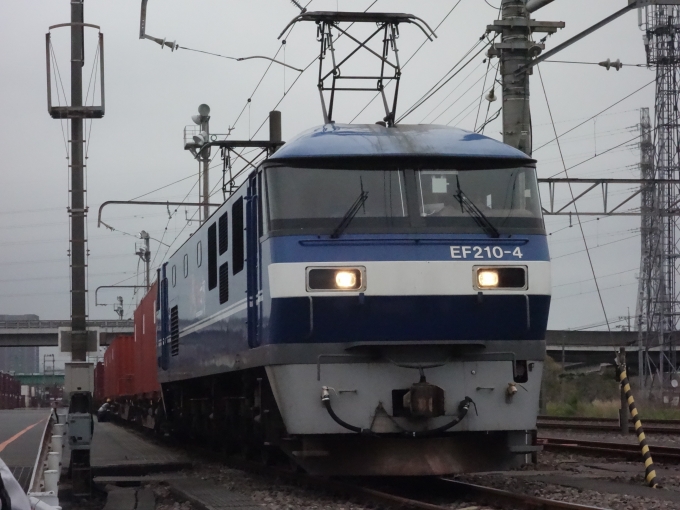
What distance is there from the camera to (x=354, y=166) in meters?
10.1

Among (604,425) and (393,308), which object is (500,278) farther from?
(604,425)

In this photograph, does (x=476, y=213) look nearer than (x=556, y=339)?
Yes

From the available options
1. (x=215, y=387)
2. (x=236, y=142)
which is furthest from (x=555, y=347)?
(x=215, y=387)

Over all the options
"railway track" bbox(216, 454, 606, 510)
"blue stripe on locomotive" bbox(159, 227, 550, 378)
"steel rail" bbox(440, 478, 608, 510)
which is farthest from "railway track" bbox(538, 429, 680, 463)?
"blue stripe on locomotive" bbox(159, 227, 550, 378)

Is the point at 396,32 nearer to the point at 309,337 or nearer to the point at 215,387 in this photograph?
the point at 309,337

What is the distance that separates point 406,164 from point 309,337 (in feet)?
6.12

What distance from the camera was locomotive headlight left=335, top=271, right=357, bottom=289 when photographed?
9.66 m

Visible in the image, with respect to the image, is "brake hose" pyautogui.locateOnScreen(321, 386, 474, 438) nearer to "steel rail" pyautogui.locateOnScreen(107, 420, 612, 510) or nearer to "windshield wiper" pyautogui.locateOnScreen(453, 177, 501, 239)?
"steel rail" pyautogui.locateOnScreen(107, 420, 612, 510)

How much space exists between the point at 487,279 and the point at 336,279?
4.54ft

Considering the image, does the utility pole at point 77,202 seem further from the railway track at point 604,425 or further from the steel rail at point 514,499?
the railway track at point 604,425

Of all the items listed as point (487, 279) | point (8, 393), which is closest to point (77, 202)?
point (487, 279)

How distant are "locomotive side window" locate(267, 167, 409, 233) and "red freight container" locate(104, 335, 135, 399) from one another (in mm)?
17505

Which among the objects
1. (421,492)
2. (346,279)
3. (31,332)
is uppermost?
(31,332)

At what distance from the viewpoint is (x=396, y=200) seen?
998 centimetres
